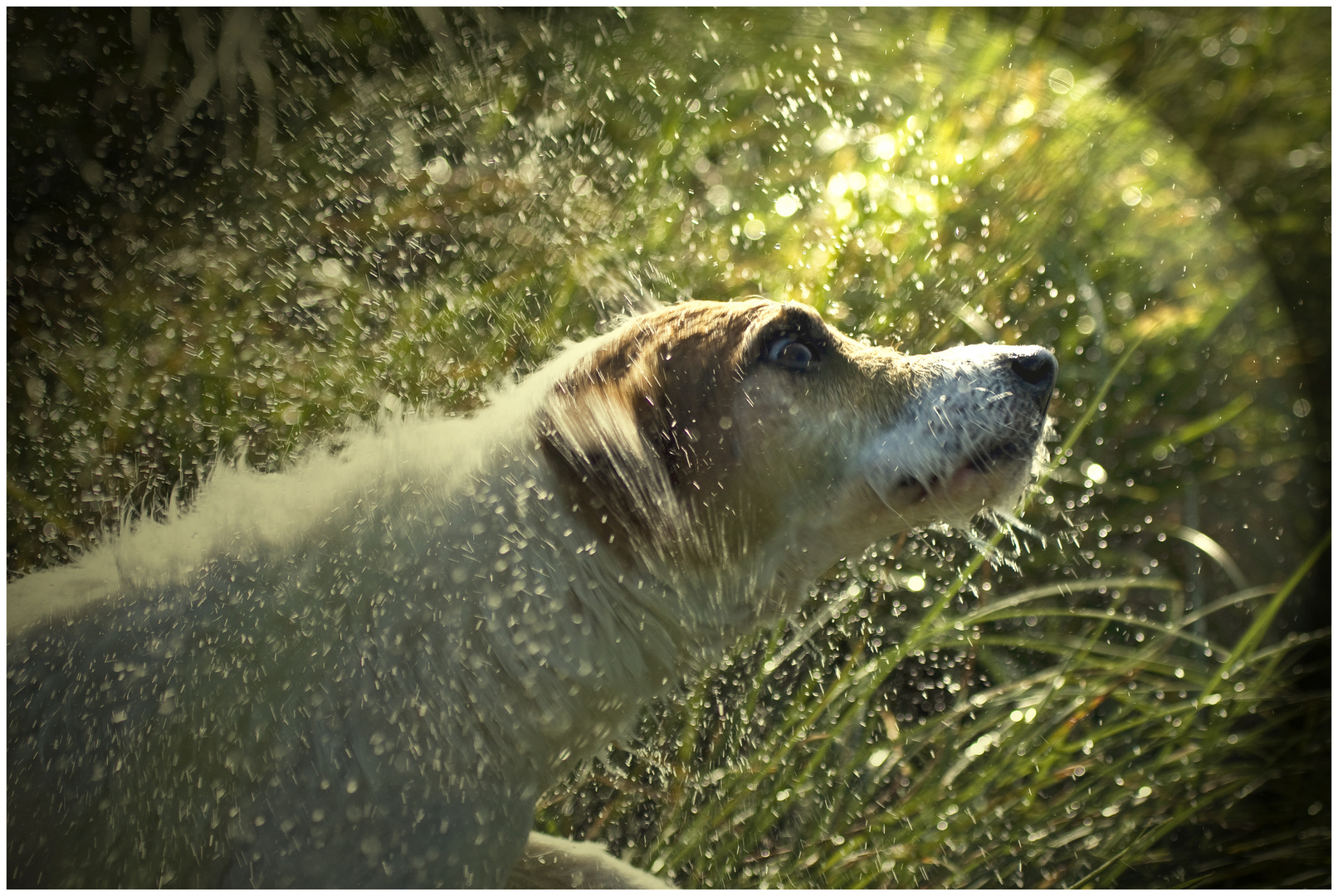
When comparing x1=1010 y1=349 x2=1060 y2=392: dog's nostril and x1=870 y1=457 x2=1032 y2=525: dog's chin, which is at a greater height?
x1=1010 y1=349 x2=1060 y2=392: dog's nostril

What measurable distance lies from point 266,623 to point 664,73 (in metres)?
0.62

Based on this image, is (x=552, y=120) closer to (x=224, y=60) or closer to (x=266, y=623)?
(x=224, y=60)

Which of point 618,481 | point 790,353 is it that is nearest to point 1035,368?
point 790,353

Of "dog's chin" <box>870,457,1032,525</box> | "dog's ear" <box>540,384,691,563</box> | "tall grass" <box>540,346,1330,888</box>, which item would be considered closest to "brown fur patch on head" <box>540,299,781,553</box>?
"dog's ear" <box>540,384,691,563</box>

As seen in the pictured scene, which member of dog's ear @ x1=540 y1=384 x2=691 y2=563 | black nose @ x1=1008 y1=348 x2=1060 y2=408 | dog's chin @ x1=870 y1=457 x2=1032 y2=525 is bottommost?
dog's chin @ x1=870 y1=457 x2=1032 y2=525

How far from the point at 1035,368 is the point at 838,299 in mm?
263

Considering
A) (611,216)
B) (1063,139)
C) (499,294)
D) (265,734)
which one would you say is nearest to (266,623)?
(265,734)

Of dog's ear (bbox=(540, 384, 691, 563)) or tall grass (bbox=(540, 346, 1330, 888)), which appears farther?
tall grass (bbox=(540, 346, 1330, 888))

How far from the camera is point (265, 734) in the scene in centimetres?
48

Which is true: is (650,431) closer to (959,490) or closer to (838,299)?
(959,490)

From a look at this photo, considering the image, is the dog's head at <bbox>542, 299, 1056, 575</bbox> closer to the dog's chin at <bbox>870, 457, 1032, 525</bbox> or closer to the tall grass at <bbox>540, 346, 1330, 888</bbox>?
the dog's chin at <bbox>870, 457, 1032, 525</bbox>

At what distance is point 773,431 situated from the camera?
0.51m

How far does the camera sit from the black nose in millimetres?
531

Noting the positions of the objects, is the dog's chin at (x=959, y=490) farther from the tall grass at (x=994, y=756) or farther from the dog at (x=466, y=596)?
the tall grass at (x=994, y=756)
